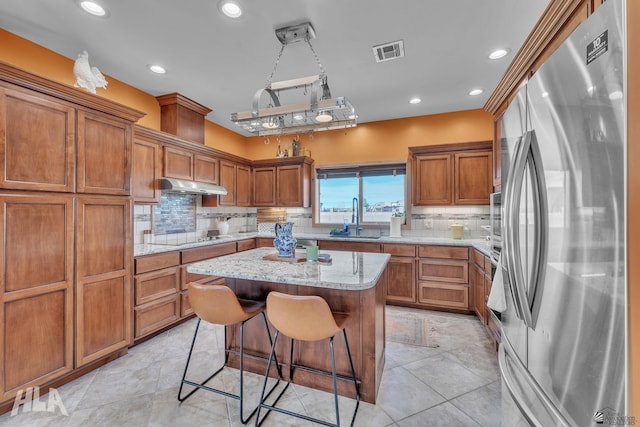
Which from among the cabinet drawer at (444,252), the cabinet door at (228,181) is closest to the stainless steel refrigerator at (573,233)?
the cabinet drawer at (444,252)

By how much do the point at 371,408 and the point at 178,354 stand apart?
6.10 feet

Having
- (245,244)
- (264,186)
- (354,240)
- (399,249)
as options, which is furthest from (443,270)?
(264,186)

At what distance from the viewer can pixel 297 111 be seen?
6.29 ft

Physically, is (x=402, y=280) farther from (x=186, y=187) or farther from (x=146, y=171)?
(x=146, y=171)

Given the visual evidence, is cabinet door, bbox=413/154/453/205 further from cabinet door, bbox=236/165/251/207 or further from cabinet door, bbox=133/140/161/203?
cabinet door, bbox=133/140/161/203

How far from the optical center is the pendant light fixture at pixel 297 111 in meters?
1.93

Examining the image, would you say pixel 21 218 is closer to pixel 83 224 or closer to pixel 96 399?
pixel 83 224

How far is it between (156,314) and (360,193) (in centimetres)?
339

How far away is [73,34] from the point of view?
7.48ft

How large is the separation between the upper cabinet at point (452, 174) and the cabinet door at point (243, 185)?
2.88 meters

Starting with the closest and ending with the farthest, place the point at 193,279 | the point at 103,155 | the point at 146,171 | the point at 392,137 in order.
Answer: the point at 103,155 → the point at 146,171 → the point at 193,279 → the point at 392,137

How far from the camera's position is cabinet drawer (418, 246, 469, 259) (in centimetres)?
351

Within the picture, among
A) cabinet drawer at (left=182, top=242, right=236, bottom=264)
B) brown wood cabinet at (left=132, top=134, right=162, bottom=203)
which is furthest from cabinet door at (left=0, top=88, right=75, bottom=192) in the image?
cabinet drawer at (left=182, top=242, right=236, bottom=264)

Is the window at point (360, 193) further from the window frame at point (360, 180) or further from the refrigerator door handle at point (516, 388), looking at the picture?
the refrigerator door handle at point (516, 388)
